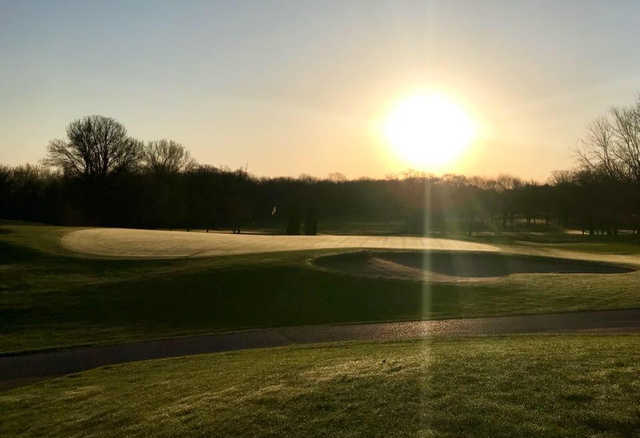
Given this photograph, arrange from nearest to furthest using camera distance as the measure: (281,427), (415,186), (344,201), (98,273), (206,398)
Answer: (281,427) < (206,398) < (98,273) < (415,186) < (344,201)

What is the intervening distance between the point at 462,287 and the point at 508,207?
8683 cm

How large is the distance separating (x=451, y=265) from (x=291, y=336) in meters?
15.0

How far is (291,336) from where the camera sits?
16.0m

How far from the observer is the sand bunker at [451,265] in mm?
25828

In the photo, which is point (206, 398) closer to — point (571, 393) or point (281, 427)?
point (281, 427)

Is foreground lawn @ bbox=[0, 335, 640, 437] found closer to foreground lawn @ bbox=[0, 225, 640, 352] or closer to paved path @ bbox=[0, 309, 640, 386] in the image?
paved path @ bbox=[0, 309, 640, 386]

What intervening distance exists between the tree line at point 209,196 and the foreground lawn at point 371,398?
49.6 meters

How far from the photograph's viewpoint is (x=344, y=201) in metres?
128

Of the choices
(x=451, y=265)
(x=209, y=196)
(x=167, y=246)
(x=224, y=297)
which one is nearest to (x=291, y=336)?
(x=224, y=297)

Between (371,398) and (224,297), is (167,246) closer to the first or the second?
(224,297)

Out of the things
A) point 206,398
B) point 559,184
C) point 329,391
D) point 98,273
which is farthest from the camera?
point 559,184

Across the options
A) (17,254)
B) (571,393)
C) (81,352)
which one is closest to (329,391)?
(571,393)

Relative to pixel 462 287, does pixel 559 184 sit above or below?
above

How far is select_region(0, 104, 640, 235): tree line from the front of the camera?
61469 millimetres
